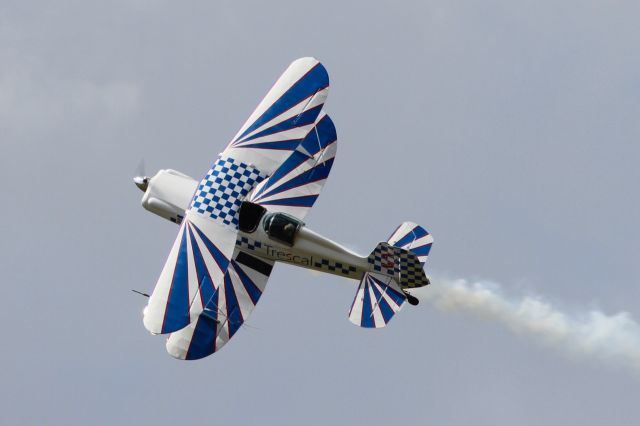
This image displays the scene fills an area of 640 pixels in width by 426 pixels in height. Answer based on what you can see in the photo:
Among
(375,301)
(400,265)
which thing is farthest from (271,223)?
(400,265)

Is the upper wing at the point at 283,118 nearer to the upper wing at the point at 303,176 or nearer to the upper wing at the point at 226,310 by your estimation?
the upper wing at the point at 303,176

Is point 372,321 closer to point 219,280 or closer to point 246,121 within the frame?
point 219,280

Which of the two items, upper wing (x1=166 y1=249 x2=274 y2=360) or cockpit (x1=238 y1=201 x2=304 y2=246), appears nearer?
upper wing (x1=166 y1=249 x2=274 y2=360)

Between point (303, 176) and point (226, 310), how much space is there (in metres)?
3.96

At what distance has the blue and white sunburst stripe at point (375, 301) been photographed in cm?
3097

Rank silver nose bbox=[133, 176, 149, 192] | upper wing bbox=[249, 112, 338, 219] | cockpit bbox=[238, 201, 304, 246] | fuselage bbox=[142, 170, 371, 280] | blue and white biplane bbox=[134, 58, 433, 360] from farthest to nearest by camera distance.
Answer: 1. silver nose bbox=[133, 176, 149, 192]
2. upper wing bbox=[249, 112, 338, 219]
3. fuselage bbox=[142, 170, 371, 280]
4. cockpit bbox=[238, 201, 304, 246]
5. blue and white biplane bbox=[134, 58, 433, 360]

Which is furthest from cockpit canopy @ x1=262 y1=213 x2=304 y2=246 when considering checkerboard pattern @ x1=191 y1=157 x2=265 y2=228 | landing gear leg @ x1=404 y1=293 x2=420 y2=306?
landing gear leg @ x1=404 y1=293 x2=420 y2=306

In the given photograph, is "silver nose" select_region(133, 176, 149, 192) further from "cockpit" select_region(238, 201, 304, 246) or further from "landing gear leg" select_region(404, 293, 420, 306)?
"landing gear leg" select_region(404, 293, 420, 306)

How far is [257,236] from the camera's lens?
3203cm

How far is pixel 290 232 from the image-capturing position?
1251 inches

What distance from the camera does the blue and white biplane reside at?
30.1 meters

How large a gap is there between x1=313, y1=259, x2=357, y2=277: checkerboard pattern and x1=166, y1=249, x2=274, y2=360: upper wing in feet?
3.94

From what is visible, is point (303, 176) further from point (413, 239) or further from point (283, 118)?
point (413, 239)

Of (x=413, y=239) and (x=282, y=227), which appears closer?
(x=413, y=239)
